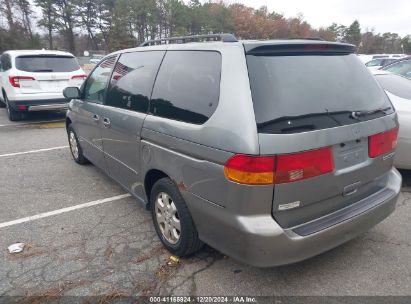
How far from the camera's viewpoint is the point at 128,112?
317cm

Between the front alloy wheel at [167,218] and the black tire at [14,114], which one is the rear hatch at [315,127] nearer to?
the front alloy wheel at [167,218]

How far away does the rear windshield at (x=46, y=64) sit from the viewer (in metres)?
7.93

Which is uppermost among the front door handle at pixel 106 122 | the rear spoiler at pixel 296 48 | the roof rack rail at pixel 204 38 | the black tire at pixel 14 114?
the roof rack rail at pixel 204 38

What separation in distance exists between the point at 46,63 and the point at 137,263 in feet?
23.3

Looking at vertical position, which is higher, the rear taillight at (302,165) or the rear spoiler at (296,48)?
the rear spoiler at (296,48)

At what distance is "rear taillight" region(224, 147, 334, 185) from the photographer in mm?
1953

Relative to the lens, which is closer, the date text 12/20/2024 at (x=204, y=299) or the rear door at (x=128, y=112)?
the date text 12/20/2024 at (x=204, y=299)

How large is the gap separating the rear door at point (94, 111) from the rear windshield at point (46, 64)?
4.20 m

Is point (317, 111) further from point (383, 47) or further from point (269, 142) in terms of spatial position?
point (383, 47)

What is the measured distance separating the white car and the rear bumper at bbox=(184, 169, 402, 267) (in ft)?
23.1

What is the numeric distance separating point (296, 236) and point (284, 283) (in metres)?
0.59

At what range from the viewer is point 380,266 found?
267 cm

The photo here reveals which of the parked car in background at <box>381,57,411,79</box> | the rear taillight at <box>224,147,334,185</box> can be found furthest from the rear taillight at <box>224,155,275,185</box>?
the parked car in background at <box>381,57,411,79</box>

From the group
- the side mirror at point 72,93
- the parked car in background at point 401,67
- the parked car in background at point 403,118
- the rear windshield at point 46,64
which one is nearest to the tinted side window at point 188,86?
the side mirror at point 72,93
